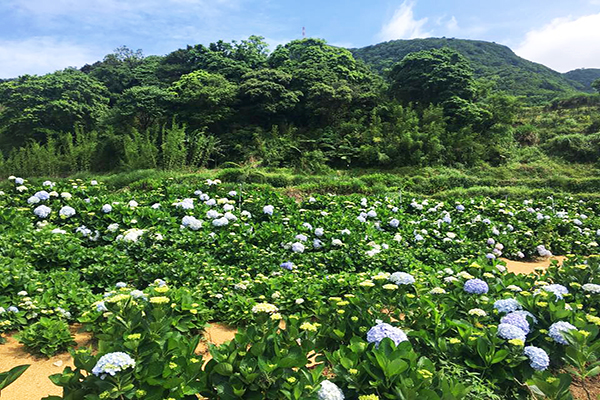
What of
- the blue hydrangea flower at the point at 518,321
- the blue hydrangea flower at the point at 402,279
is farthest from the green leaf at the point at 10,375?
the blue hydrangea flower at the point at 518,321

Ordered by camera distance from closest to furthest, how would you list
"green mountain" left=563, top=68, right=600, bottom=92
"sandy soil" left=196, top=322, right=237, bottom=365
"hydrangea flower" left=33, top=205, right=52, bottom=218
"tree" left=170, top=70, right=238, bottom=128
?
1. "sandy soil" left=196, top=322, right=237, bottom=365
2. "hydrangea flower" left=33, top=205, right=52, bottom=218
3. "tree" left=170, top=70, right=238, bottom=128
4. "green mountain" left=563, top=68, right=600, bottom=92

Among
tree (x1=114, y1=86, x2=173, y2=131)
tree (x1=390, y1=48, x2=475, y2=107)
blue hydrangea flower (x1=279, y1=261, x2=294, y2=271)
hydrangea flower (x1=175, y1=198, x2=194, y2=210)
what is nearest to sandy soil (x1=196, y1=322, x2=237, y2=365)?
blue hydrangea flower (x1=279, y1=261, x2=294, y2=271)

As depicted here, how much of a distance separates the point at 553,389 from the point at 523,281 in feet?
5.60

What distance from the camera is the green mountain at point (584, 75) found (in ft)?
161

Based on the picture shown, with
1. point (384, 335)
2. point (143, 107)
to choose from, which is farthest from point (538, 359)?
point (143, 107)

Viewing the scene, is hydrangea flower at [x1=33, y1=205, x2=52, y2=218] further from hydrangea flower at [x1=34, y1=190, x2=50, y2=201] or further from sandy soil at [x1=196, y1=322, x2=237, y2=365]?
sandy soil at [x1=196, y1=322, x2=237, y2=365]

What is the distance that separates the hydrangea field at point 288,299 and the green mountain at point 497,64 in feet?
101

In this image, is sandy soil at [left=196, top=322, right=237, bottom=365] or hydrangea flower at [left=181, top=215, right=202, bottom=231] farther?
hydrangea flower at [left=181, top=215, right=202, bottom=231]

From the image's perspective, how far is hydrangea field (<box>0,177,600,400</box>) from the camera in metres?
1.48

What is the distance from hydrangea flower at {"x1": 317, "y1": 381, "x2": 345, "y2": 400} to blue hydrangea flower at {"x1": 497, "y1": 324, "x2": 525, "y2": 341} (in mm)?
937

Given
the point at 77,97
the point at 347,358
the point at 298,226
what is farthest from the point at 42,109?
the point at 347,358

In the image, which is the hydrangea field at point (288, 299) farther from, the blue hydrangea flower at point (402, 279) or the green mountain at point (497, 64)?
the green mountain at point (497, 64)

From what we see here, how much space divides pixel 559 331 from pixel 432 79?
58.5 feet

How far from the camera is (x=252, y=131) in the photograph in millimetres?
16906
